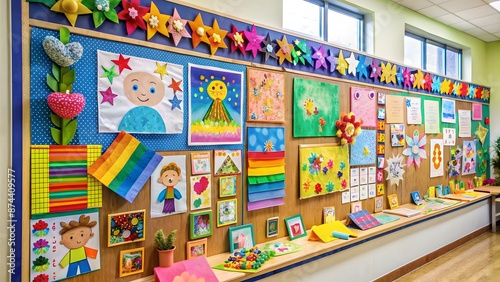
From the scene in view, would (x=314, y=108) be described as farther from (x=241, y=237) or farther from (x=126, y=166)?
(x=126, y=166)

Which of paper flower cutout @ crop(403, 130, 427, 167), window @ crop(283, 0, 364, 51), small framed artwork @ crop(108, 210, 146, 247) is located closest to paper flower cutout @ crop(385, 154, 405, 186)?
paper flower cutout @ crop(403, 130, 427, 167)

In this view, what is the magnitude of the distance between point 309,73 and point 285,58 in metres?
0.29

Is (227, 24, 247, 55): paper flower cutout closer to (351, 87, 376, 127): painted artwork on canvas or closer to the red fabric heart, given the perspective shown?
the red fabric heart

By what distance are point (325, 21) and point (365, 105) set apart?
958 mm

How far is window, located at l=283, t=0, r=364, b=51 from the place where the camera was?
324cm

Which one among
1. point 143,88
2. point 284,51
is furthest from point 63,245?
point 284,51

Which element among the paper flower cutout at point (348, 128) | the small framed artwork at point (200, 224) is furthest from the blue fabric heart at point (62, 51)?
the paper flower cutout at point (348, 128)

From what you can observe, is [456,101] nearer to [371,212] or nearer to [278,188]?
[371,212]

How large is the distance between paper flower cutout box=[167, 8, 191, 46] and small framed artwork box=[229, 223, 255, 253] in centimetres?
126

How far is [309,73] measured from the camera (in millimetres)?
2783

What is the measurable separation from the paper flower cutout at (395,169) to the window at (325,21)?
1271 millimetres

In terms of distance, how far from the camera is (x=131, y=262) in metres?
1.87

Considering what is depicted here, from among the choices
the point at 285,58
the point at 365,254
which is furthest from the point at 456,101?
the point at 285,58

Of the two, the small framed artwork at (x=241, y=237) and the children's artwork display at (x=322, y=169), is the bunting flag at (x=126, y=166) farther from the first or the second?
the children's artwork display at (x=322, y=169)
